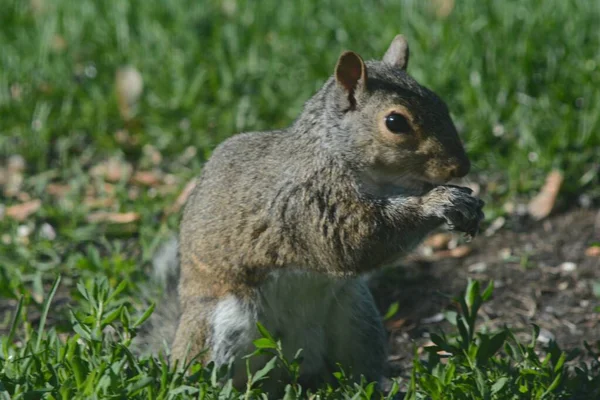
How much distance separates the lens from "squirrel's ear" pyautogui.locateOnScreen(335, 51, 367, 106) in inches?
120

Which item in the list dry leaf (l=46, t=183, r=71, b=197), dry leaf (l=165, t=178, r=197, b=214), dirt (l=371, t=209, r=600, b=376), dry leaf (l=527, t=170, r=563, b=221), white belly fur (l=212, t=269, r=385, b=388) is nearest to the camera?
white belly fur (l=212, t=269, r=385, b=388)

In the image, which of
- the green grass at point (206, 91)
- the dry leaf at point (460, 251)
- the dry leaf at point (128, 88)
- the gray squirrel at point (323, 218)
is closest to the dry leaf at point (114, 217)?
the green grass at point (206, 91)

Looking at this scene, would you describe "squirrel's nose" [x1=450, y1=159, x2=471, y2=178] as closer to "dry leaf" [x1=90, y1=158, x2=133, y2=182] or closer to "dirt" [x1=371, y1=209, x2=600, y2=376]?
"dirt" [x1=371, y1=209, x2=600, y2=376]

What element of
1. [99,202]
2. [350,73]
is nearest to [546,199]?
[350,73]

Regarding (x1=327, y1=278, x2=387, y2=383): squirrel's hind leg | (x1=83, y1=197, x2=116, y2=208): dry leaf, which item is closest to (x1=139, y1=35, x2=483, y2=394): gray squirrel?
(x1=327, y1=278, x2=387, y2=383): squirrel's hind leg

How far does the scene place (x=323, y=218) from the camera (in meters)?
3.10

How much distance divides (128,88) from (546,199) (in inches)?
83.0

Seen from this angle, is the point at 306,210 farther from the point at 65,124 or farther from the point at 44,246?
the point at 65,124

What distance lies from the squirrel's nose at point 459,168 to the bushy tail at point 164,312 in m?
1.06

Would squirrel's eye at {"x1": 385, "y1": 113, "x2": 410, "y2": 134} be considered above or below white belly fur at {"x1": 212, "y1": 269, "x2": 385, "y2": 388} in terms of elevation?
above

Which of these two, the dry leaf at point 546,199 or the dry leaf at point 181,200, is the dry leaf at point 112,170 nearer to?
the dry leaf at point 181,200

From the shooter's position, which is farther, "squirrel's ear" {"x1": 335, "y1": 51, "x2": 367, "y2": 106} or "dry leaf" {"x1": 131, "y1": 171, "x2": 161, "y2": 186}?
"dry leaf" {"x1": 131, "y1": 171, "x2": 161, "y2": 186}

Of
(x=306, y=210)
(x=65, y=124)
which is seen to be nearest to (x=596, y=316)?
→ (x=306, y=210)

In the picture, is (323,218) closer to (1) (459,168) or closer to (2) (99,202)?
(1) (459,168)
